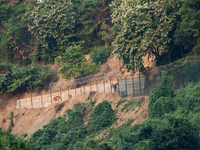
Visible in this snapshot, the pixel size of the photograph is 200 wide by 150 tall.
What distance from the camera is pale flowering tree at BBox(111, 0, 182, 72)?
3344cm

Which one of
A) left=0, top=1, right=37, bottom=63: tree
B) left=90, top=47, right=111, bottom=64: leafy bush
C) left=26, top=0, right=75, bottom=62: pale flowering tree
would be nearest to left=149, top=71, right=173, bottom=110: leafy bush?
left=90, top=47, right=111, bottom=64: leafy bush

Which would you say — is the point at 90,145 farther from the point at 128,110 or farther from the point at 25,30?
the point at 25,30

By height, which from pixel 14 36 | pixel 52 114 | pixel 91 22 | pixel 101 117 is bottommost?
pixel 52 114

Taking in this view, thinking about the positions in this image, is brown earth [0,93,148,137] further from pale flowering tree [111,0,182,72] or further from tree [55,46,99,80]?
tree [55,46,99,80]

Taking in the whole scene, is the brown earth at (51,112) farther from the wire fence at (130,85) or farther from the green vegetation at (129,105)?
the wire fence at (130,85)

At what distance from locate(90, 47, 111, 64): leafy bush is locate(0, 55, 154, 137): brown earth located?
100cm

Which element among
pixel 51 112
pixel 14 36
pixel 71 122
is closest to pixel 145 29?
pixel 71 122

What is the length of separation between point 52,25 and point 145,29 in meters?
19.3

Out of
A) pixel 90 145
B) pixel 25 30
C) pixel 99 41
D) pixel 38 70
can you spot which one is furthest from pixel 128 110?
pixel 25 30

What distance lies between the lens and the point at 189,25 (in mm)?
31672

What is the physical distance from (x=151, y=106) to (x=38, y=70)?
24461 millimetres

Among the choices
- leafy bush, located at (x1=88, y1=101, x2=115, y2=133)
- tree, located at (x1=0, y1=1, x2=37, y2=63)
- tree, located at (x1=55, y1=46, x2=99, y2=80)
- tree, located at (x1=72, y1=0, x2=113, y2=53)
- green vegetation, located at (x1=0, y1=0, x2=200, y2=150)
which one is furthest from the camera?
tree, located at (x1=72, y1=0, x2=113, y2=53)

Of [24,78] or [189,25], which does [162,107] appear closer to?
[189,25]

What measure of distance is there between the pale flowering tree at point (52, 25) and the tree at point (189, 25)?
21.0 meters
